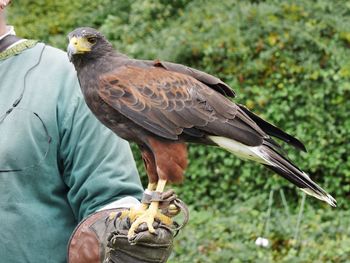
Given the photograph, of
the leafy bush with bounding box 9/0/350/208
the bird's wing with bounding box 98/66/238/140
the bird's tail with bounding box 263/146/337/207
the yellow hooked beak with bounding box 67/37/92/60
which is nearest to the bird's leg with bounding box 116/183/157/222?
the bird's wing with bounding box 98/66/238/140

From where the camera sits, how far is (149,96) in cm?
304

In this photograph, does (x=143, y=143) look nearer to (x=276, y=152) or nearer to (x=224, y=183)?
(x=276, y=152)

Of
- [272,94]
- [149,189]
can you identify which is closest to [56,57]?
[149,189]

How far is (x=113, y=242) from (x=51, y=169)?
59cm

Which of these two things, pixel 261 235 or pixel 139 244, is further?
pixel 261 235

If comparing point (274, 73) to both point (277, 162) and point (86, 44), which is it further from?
point (86, 44)

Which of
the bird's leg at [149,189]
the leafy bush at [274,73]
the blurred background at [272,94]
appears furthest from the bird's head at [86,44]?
the leafy bush at [274,73]

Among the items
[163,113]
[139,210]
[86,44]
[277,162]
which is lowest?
[139,210]

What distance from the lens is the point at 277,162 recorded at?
302 centimetres

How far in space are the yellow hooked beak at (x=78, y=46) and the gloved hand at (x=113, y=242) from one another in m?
0.61

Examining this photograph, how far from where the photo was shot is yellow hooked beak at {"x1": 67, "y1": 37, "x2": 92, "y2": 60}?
287cm

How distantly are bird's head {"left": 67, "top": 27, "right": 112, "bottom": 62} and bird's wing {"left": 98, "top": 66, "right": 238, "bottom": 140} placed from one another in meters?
0.09

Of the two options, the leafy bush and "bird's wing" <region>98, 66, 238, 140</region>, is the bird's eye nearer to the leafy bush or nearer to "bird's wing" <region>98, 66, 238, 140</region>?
"bird's wing" <region>98, 66, 238, 140</region>

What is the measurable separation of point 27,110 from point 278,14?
18.8 ft
